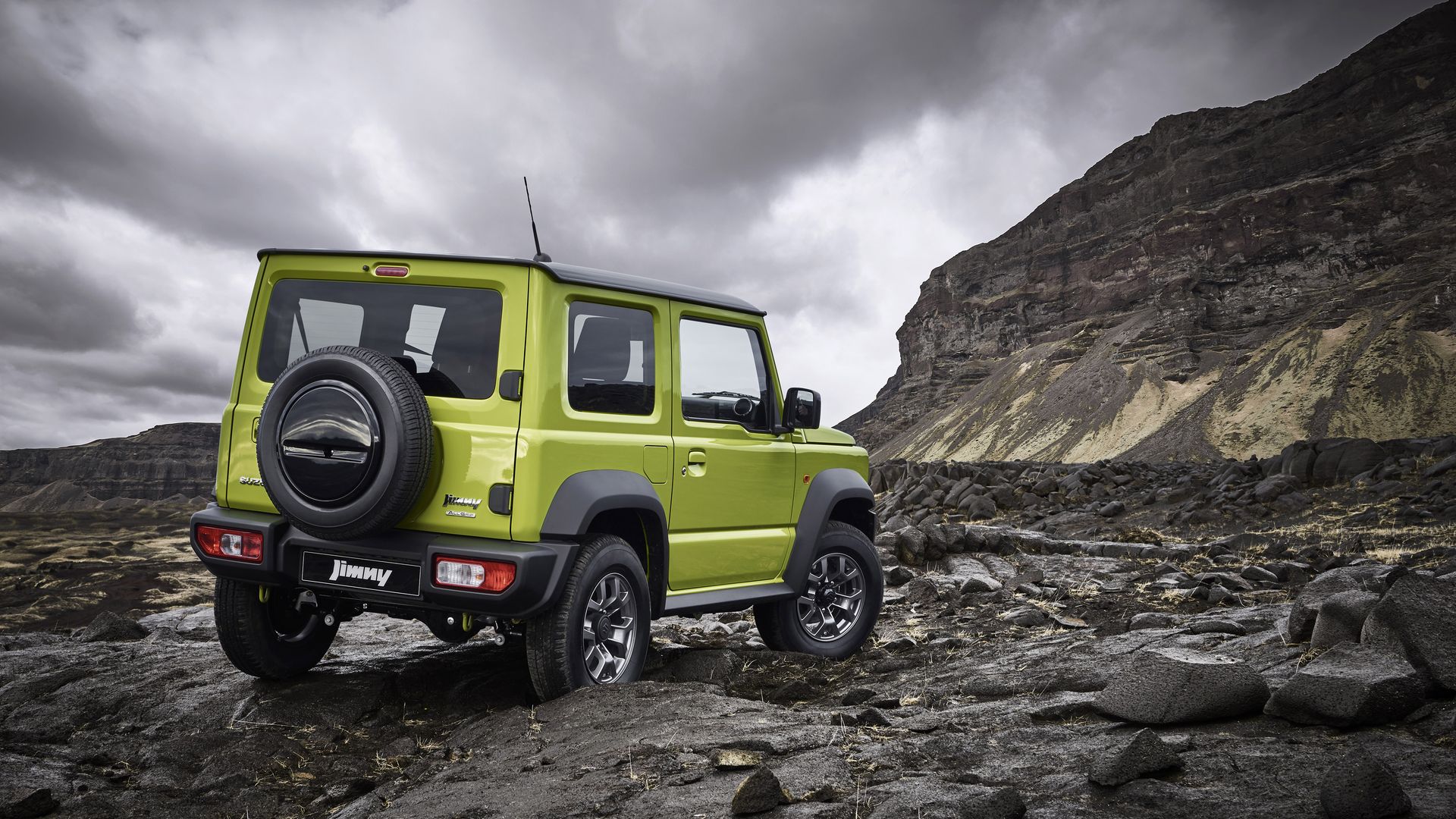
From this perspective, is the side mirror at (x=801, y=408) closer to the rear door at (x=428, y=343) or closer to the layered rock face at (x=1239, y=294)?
the rear door at (x=428, y=343)

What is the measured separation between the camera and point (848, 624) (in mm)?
6961

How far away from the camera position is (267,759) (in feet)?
14.4

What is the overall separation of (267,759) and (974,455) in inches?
2942

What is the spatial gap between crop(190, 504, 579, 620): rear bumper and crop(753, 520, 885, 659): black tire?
7.29 feet

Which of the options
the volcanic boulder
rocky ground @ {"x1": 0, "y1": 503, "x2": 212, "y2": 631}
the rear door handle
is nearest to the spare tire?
the rear door handle

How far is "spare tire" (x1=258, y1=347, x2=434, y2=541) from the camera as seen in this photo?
14.7 feet

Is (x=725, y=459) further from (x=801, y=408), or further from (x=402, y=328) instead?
(x=402, y=328)

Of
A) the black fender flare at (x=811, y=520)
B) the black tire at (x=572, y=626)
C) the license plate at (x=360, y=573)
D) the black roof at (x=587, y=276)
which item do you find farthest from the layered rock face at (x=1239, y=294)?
A: the license plate at (x=360, y=573)

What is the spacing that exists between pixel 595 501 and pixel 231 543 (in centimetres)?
199

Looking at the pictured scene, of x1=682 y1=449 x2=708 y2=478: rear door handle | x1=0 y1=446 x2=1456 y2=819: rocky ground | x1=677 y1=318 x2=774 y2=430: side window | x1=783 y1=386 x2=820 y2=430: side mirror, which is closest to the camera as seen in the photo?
x1=0 y1=446 x2=1456 y2=819: rocky ground

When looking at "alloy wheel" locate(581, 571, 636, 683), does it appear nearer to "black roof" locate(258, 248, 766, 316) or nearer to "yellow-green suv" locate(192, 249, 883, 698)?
"yellow-green suv" locate(192, 249, 883, 698)

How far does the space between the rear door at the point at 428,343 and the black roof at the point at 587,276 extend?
1.2 inches

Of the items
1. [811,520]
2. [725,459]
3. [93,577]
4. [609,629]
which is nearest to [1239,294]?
[93,577]

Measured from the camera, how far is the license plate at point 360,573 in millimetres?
4672
